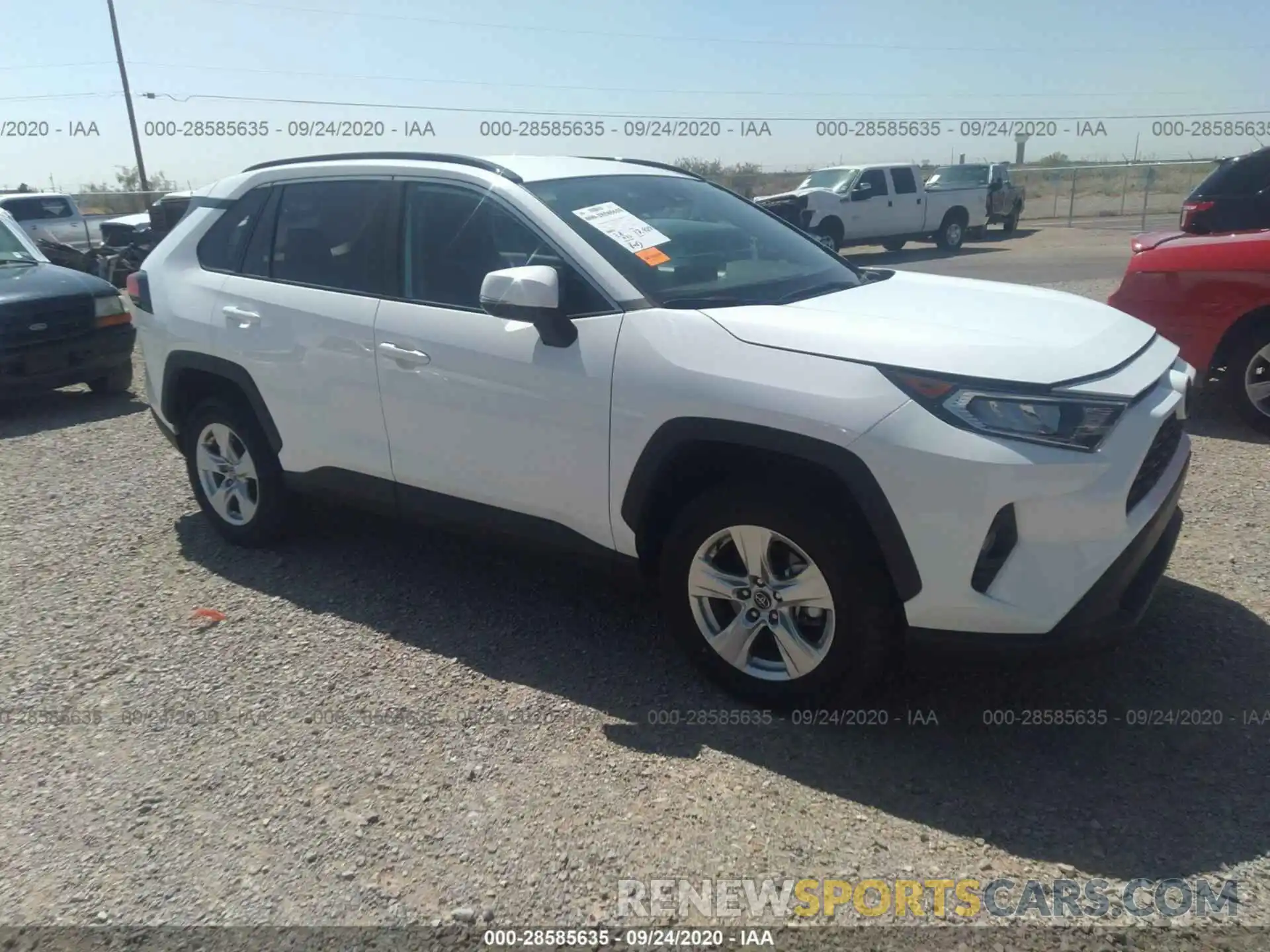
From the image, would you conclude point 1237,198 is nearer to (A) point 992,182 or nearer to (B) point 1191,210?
(B) point 1191,210

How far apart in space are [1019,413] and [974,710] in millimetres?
1146

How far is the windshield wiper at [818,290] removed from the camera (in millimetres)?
3677

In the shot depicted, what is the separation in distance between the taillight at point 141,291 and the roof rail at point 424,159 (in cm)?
93

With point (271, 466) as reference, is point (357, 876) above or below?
below

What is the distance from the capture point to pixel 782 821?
9.65 feet

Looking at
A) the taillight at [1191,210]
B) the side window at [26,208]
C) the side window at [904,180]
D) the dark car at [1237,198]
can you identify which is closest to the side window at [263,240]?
the dark car at [1237,198]

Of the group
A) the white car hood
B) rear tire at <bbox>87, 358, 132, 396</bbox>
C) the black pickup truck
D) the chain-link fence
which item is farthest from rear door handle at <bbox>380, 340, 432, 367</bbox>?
the chain-link fence

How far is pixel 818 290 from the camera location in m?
3.87

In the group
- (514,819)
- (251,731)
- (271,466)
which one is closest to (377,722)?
(251,731)

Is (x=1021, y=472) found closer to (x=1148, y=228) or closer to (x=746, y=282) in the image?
(x=746, y=282)

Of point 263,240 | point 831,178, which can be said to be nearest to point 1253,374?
point 263,240

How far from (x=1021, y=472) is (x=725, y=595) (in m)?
1.03

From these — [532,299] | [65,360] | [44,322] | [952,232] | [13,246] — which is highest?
[532,299]

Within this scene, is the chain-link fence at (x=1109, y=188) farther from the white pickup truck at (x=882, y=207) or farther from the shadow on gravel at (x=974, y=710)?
the shadow on gravel at (x=974, y=710)
